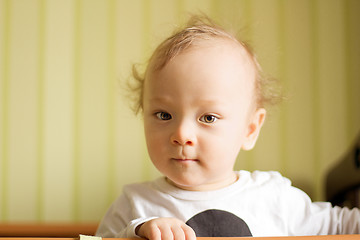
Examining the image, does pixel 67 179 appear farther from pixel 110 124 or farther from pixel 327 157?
pixel 327 157

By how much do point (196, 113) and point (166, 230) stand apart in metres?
0.22

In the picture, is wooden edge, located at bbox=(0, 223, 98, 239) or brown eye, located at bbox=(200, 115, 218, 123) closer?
brown eye, located at bbox=(200, 115, 218, 123)

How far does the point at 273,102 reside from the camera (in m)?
1.08

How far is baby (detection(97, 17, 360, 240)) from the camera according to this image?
2.80ft

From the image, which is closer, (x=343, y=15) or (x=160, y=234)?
(x=160, y=234)

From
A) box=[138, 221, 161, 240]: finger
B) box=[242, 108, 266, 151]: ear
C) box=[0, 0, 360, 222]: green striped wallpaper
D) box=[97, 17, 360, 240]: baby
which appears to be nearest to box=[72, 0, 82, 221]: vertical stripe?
box=[0, 0, 360, 222]: green striped wallpaper

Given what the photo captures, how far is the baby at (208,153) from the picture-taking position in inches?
33.6

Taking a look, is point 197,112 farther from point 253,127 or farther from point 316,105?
point 316,105

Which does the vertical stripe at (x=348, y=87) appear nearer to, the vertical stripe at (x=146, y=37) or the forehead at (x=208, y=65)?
the vertical stripe at (x=146, y=37)

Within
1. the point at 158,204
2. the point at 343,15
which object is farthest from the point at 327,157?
the point at 158,204

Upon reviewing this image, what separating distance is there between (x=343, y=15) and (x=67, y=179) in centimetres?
120

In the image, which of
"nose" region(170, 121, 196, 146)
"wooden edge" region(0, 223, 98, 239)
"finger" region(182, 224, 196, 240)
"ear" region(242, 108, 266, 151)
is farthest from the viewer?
"wooden edge" region(0, 223, 98, 239)

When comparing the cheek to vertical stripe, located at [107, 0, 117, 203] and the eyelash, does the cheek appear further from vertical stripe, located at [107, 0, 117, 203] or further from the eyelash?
vertical stripe, located at [107, 0, 117, 203]

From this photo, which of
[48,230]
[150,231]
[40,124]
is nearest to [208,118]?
[150,231]
